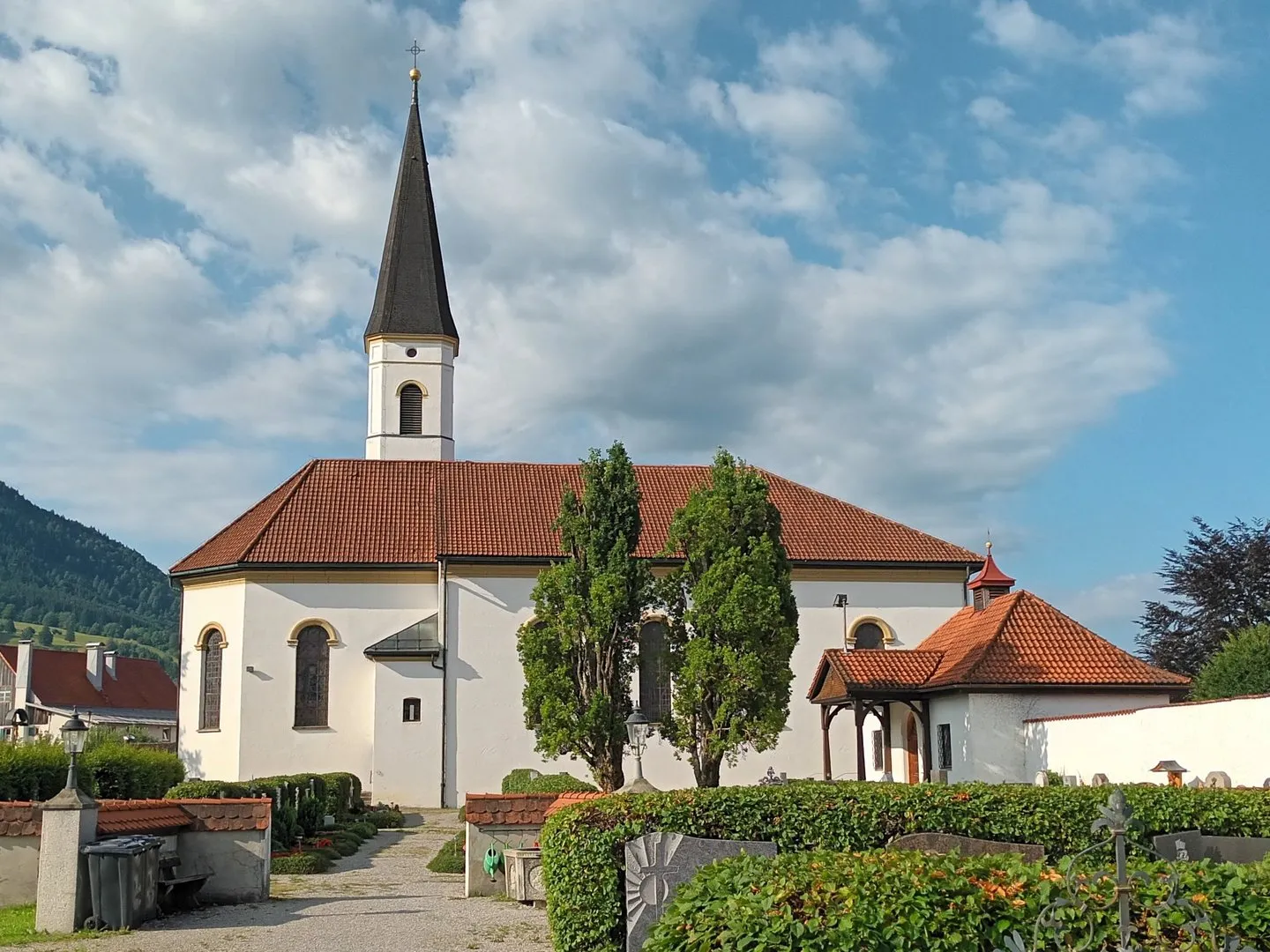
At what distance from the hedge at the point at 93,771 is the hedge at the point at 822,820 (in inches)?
407

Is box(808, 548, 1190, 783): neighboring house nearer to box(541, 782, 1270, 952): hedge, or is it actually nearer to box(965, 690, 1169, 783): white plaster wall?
box(965, 690, 1169, 783): white plaster wall

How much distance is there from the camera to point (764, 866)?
889 cm

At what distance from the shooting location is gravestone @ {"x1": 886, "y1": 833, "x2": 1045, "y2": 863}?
1123 cm

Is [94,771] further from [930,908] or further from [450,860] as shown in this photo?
[930,908]

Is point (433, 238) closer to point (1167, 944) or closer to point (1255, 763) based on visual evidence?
point (1255, 763)

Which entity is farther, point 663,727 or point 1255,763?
point 663,727

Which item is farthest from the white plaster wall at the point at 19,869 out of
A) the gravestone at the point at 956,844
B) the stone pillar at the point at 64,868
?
the gravestone at the point at 956,844

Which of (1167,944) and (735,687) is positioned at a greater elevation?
(735,687)

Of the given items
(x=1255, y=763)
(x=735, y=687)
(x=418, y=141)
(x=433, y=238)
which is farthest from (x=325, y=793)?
(x=418, y=141)

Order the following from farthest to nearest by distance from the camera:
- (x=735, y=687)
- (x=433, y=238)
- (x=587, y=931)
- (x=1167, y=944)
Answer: (x=433, y=238) → (x=735, y=687) → (x=587, y=931) → (x=1167, y=944)

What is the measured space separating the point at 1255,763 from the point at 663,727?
11.3m

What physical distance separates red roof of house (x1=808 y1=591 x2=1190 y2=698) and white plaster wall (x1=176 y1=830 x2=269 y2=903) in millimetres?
14883

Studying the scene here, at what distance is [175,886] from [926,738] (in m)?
17.4

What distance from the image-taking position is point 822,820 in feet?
38.0
